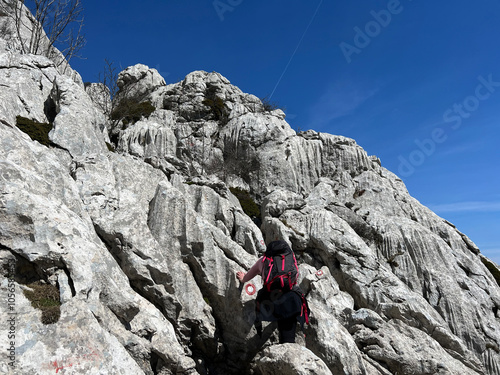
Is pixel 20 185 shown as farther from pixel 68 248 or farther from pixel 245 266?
pixel 245 266

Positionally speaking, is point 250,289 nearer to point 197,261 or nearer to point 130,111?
point 197,261

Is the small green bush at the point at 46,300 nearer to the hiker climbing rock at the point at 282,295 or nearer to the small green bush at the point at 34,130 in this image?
the hiker climbing rock at the point at 282,295

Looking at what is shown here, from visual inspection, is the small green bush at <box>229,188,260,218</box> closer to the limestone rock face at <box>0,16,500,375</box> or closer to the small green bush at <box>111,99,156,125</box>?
the limestone rock face at <box>0,16,500,375</box>

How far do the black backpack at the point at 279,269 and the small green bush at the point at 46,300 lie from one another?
586 centimetres

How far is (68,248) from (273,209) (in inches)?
748

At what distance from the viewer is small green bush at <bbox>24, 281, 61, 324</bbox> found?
19.5 feet

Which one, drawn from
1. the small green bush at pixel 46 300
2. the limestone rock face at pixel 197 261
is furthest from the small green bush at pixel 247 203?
the small green bush at pixel 46 300

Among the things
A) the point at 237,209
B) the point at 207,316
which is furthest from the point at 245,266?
the point at 237,209

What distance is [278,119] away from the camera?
43.2m

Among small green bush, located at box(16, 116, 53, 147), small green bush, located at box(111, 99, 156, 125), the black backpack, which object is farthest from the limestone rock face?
small green bush, located at box(111, 99, 156, 125)

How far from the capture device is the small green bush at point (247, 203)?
28.7m

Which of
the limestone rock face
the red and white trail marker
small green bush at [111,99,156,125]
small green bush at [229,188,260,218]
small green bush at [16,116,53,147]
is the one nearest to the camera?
the limestone rock face

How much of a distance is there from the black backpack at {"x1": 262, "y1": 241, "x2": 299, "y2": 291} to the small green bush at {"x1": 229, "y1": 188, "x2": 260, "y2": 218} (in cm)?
1784

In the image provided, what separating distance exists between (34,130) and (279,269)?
13645 millimetres
